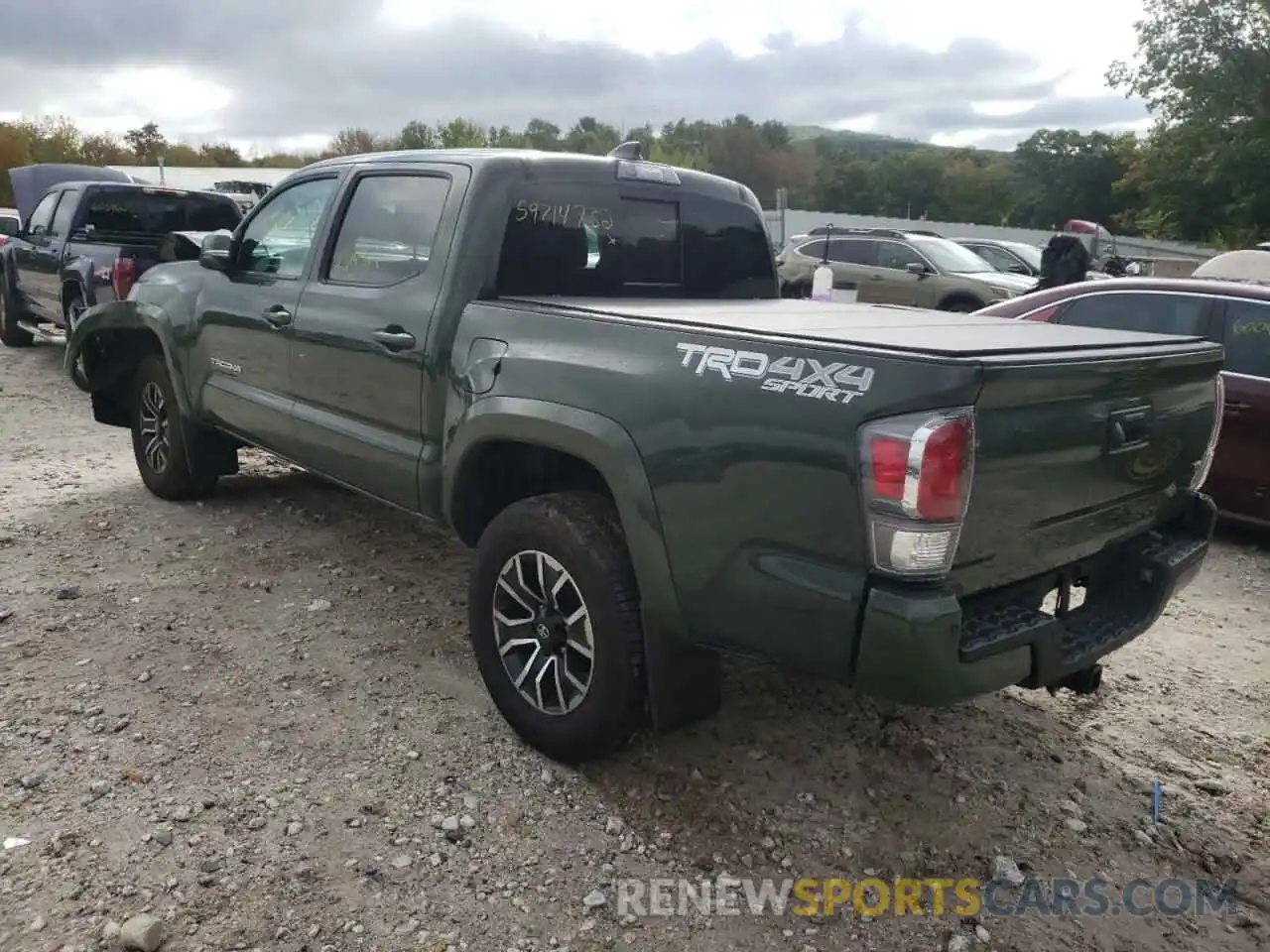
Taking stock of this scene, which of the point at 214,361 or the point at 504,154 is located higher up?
the point at 504,154

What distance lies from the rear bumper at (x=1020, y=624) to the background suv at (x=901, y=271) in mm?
11211

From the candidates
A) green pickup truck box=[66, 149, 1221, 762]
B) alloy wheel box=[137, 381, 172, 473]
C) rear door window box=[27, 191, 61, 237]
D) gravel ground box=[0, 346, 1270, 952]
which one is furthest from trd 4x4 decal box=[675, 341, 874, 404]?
rear door window box=[27, 191, 61, 237]

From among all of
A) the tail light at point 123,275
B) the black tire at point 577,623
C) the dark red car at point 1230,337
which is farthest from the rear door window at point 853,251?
the black tire at point 577,623

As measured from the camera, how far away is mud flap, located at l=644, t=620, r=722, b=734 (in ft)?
9.32

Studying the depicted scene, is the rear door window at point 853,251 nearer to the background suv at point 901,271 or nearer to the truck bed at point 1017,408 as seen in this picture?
the background suv at point 901,271

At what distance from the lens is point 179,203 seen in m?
9.52

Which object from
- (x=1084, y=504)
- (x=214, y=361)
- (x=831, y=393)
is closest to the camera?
(x=831, y=393)

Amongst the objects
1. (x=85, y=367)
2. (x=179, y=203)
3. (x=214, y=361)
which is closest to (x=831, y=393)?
(x=214, y=361)

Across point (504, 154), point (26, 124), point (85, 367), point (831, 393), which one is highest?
point (26, 124)

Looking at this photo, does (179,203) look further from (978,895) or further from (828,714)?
(978,895)

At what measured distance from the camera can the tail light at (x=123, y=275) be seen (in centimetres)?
842

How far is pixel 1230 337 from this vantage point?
5695 mm

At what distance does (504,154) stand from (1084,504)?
7.72 ft

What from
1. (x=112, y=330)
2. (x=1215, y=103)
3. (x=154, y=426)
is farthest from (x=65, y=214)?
(x=1215, y=103)
